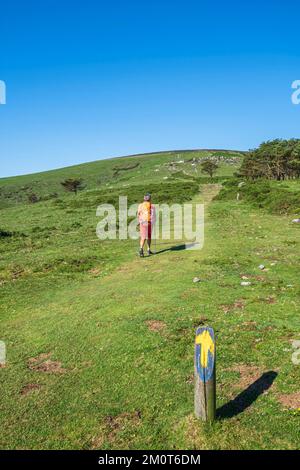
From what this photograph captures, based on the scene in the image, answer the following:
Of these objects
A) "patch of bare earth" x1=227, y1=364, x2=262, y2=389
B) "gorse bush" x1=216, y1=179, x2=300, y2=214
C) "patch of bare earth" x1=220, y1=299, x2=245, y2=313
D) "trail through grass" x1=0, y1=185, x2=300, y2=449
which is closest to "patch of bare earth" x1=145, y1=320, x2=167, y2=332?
"trail through grass" x1=0, y1=185, x2=300, y2=449

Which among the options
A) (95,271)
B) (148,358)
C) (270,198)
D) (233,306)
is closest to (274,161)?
(270,198)

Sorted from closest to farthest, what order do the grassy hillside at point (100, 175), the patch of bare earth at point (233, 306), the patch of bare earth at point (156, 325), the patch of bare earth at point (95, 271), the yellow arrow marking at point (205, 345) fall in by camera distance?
the yellow arrow marking at point (205, 345)
the patch of bare earth at point (156, 325)
the patch of bare earth at point (233, 306)
the patch of bare earth at point (95, 271)
the grassy hillside at point (100, 175)

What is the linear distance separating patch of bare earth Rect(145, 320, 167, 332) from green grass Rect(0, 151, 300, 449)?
0.07 metres

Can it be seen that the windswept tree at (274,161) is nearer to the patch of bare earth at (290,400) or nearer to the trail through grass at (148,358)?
the trail through grass at (148,358)

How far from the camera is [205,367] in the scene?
6.88 m

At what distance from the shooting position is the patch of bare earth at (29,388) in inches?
345

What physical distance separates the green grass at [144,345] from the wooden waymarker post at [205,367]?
0.49m

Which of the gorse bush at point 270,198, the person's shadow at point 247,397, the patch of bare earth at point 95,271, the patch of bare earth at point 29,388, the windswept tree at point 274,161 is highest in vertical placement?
the windswept tree at point 274,161

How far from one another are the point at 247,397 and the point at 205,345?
186cm

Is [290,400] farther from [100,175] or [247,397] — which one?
[100,175]

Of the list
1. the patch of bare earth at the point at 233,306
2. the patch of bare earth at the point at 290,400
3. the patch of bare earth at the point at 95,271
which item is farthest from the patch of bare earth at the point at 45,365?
the patch of bare earth at the point at 95,271

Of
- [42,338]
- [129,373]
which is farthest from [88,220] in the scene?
[129,373]

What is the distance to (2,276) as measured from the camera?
1825 cm

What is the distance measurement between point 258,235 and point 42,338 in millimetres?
16221
